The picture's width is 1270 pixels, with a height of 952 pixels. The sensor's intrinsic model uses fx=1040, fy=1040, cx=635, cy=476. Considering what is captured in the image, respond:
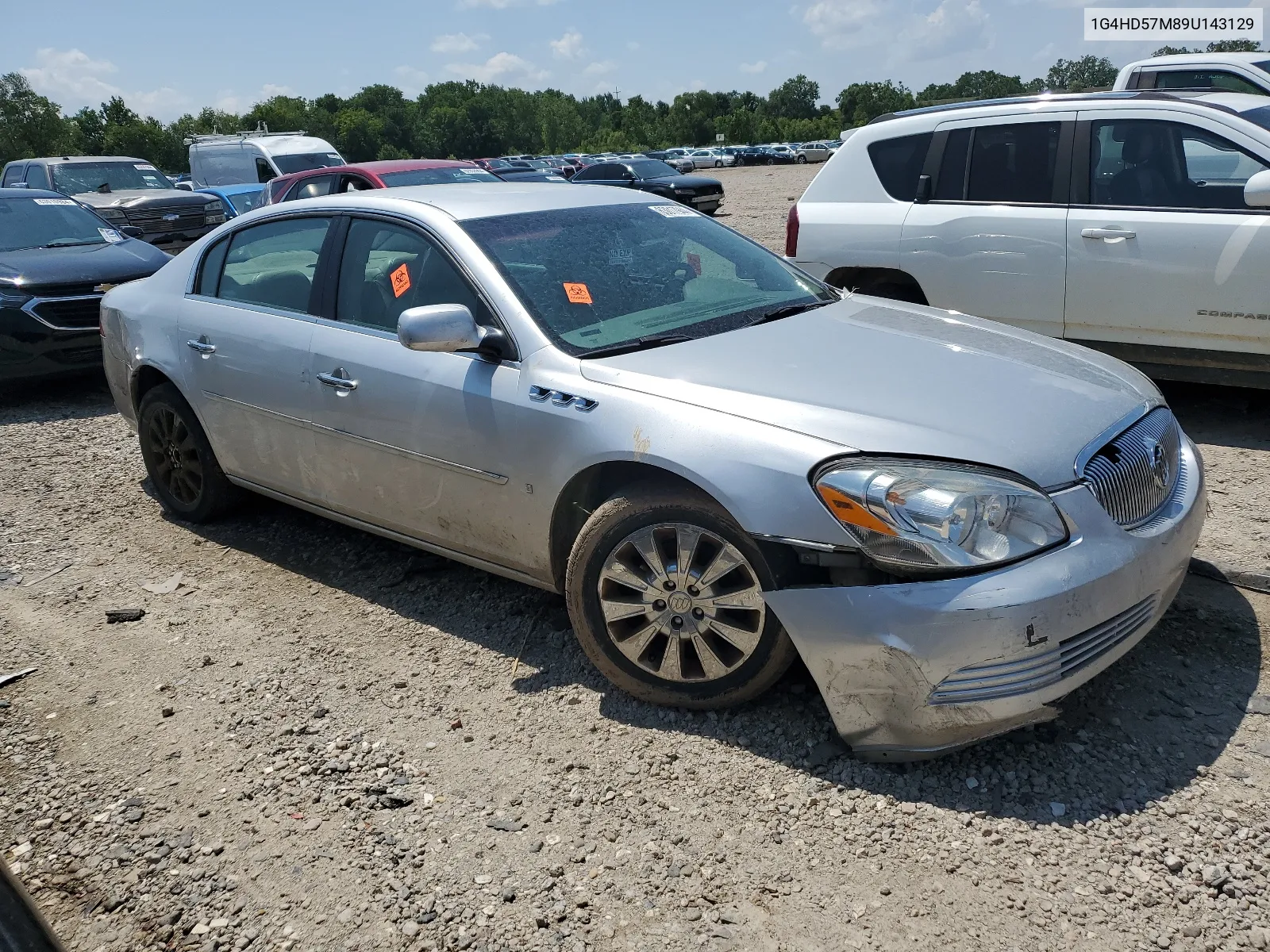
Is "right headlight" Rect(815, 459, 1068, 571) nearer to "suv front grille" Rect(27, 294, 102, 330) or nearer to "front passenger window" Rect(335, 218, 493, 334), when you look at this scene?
"front passenger window" Rect(335, 218, 493, 334)

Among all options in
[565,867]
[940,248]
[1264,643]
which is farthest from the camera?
[940,248]

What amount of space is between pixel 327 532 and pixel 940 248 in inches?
154

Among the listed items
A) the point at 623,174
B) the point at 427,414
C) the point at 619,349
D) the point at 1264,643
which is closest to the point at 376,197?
the point at 427,414

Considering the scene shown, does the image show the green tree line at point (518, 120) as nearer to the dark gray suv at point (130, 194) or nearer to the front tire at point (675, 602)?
the dark gray suv at point (130, 194)

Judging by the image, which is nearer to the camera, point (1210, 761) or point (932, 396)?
point (1210, 761)

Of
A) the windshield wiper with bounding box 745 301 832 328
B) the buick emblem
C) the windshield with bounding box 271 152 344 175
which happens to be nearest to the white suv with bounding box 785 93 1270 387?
the windshield wiper with bounding box 745 301 832 328

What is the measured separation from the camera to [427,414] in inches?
147

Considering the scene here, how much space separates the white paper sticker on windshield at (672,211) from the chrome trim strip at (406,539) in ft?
5.49

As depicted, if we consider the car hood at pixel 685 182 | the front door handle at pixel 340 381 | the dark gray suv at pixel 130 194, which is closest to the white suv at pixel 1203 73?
the front door handle at pixel 340 381

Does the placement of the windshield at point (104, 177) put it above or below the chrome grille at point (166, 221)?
above

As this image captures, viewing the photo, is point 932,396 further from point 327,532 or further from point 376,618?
point 327,532

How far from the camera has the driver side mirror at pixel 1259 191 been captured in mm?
5133

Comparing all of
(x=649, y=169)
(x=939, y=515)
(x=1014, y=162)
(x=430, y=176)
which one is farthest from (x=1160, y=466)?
(x=649, y=169)

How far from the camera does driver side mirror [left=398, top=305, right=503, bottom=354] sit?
11.2 ft
